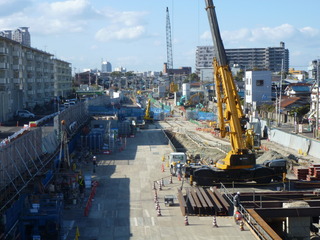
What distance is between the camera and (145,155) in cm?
3459

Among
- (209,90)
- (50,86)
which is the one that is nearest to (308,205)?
(50,86)

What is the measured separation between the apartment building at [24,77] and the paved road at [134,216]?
23.9 meters

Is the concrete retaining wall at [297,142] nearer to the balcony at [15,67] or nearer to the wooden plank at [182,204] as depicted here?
the wooden plank at [182,204]

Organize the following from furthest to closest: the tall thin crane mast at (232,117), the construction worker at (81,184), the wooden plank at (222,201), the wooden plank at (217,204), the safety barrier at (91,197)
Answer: the tall thin crane mast at (232,117), the construction worker at (81,184), the safety barrier at (91,197), the wooden plank at (222,201), the wooden plank at (217,204)

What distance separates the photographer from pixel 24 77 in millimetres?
61188

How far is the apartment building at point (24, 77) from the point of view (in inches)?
1950

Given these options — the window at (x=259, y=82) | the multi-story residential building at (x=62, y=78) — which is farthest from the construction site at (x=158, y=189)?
the multi-story residential building at (x=62, y=78)

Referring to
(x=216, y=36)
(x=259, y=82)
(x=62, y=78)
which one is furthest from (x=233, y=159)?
(x=62, y=78)

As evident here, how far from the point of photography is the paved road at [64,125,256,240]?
15.9 metres

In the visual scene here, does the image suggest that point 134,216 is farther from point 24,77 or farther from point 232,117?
point 24,77

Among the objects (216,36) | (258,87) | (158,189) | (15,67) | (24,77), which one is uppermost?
(216,36)

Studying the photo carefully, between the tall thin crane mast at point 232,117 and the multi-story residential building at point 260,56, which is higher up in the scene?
the multi-story residential building at point 260,56

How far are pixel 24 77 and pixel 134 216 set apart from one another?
47.2 meters

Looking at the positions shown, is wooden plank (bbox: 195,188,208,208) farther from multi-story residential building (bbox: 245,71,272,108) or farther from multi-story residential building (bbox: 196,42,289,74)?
multi-story residential building (bbox: 196,42,289,74)
